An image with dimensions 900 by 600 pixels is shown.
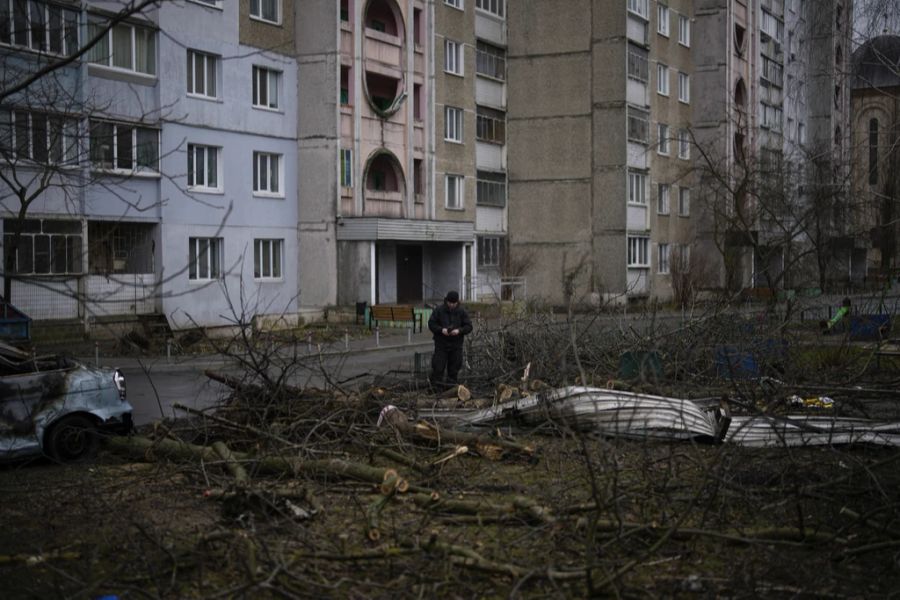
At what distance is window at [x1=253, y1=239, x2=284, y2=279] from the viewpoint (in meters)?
37.2

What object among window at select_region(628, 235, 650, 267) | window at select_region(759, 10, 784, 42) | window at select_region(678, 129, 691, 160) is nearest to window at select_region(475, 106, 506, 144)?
window at select_region(628, 235, 650, 267)

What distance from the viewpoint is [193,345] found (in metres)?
27.7

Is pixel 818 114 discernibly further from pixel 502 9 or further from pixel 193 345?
pixel 193 345

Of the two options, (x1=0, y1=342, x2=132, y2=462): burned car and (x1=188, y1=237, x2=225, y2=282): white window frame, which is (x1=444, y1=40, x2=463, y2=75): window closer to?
(x1=188, y1=237, x2=225, y2=282): white window frame

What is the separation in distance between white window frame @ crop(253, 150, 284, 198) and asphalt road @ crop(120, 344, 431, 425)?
10710 millimetres

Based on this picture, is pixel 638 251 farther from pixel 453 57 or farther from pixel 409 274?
pixel 453 57

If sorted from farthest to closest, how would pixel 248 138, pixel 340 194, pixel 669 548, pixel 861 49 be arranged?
pixel 340 194 → pixel 248 138 → pixel 861 49 → pixel 669 548

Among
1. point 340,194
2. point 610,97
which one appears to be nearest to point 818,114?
point 610,97

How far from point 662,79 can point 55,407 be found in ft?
158

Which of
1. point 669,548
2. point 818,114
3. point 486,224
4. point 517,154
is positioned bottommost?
point 669,548

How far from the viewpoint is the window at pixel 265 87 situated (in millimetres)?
37375

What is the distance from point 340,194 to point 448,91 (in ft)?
31.4

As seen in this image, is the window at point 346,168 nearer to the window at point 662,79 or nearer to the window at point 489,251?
the window at point 489,251

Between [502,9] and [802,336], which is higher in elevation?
[502,9]
